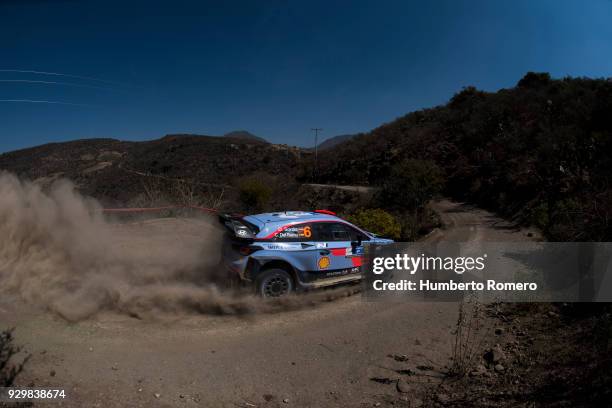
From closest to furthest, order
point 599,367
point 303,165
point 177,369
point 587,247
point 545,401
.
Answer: point 545,401
point 599,367
point 177,369
point 587,247
point 303,165

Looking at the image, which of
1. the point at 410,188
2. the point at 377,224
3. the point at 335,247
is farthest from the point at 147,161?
the point at 335,247

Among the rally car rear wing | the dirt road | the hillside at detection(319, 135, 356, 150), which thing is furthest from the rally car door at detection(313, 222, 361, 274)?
the hillside at detection(319, 135, 356, 150)

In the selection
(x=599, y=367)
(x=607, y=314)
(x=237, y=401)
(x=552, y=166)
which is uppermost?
(x=552, y=166)

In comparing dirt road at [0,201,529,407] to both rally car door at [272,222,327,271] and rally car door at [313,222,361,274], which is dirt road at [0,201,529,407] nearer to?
rally car door at [313,222,361,274]

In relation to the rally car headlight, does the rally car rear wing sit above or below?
above

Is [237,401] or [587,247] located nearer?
[237,401]

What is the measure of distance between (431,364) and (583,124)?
23.1m

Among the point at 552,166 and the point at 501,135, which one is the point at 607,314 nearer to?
the point at 552,166

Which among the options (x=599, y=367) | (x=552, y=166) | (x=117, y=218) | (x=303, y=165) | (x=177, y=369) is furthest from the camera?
(x=303, y=165)

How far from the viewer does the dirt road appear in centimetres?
448

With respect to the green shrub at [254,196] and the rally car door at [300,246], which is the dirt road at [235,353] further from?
the green shrub at [254,196]

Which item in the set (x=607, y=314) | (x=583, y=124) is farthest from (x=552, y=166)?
(x=607, y=314)

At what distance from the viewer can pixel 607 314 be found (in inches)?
208

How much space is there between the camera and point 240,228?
7102 millimetres
